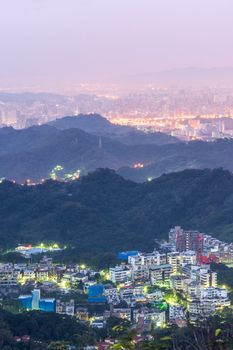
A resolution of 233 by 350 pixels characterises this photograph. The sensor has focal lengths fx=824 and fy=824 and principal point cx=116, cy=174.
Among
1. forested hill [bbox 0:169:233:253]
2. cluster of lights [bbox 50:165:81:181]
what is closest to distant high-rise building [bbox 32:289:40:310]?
forested hill [bbox 0:169:233:253]

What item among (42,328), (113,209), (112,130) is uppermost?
(112,130)

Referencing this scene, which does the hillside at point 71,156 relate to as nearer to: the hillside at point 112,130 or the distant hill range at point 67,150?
the distant hill range at point 67,150

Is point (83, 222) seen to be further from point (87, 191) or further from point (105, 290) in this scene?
point (105, 290)

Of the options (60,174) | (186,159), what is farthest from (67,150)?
(186,159)

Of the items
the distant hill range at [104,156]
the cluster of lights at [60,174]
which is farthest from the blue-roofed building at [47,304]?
the distant hill range at [104,156]

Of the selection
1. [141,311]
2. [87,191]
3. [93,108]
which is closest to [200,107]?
[93,108]

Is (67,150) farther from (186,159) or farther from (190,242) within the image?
(190,242)

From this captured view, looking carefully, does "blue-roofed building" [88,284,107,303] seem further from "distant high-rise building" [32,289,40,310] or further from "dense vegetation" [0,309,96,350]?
"dense vegetation" [0,309,96,350]
